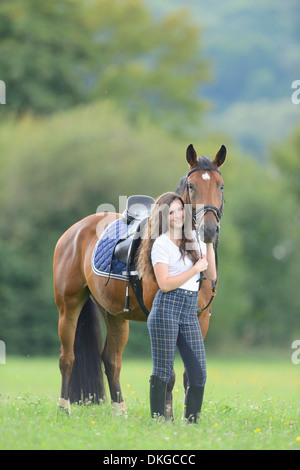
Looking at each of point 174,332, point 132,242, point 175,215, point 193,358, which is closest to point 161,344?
point 174,332

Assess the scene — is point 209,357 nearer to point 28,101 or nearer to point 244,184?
point 244,184

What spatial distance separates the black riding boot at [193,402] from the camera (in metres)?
5.52

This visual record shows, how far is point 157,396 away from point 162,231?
135 centimetres

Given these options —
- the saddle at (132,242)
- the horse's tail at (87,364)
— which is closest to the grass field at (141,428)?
the horse's tail at (87,364)

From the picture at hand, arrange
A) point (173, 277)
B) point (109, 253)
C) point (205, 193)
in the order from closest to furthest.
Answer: point (173, 277) < point (205, 193) < point (109, 253)

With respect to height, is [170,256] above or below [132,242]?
below

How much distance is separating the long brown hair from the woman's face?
36 mm

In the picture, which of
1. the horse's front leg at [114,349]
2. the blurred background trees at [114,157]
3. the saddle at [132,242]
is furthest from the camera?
the blurred background trees at [114,157]

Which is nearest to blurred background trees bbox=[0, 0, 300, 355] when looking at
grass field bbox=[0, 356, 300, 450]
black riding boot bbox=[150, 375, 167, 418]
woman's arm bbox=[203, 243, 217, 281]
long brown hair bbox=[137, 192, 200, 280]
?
grass field bbox=[0, 356, 300, 450]

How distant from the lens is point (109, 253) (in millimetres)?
6629

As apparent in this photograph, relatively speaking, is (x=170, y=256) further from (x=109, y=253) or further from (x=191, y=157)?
(x=109, y=253)

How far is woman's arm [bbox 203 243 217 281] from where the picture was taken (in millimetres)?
5648

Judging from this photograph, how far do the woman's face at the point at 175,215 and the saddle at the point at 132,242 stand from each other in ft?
2.68

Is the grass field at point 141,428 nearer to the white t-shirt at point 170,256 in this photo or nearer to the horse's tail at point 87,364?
the horse's tail at point 87,364
